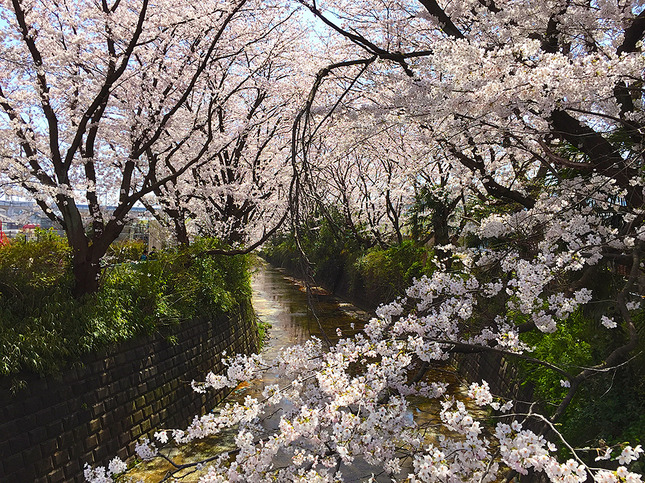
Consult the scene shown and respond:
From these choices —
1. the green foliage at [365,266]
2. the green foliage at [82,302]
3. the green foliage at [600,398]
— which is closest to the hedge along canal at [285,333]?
the green foliage at [365,266]

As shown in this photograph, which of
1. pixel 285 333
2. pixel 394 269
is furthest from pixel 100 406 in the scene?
pixel 394 269

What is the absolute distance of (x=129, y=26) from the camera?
24.2 feet

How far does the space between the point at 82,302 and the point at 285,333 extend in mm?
8835

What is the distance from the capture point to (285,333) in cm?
1489

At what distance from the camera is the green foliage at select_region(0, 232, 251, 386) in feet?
17.5

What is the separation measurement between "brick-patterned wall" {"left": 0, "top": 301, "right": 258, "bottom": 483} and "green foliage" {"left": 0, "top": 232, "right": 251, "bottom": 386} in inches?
9.2

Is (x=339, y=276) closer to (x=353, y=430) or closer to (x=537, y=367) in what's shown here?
(x=537, y=367)

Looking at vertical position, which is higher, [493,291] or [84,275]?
[84,275]

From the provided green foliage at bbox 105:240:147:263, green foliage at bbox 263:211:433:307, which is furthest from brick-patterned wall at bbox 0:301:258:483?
green foliage at bbox 105:240:147:263

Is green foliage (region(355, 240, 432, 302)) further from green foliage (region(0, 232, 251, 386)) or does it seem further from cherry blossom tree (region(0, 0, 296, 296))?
cherry blossom tree (region(0, 0, 296, 296))

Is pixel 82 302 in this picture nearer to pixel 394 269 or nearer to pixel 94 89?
pixel 94 89

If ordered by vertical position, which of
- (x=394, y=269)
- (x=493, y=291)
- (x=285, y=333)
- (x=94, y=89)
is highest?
(x=94, y=89)

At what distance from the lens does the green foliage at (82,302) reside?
17.5ft

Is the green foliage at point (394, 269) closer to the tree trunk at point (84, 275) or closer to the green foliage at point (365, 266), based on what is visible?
the green foliage at point (365, 266)
